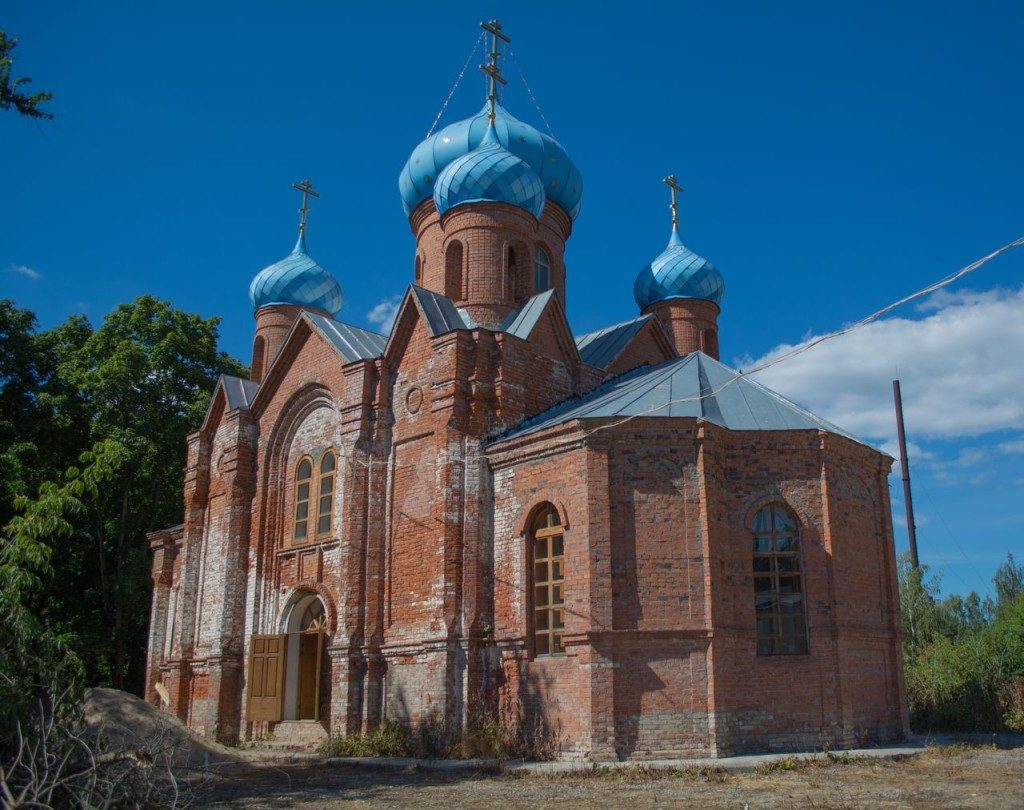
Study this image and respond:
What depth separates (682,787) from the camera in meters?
9.26

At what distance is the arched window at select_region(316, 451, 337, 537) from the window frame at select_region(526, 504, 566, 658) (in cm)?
442

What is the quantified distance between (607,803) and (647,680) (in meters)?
3.41

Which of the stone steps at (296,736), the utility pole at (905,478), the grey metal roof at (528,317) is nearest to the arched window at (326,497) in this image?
the stone steps at (296,736)

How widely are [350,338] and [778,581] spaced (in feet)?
28.3

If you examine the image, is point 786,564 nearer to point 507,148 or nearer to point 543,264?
point 543,264

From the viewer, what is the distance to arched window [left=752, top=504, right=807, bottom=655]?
12.4 metres

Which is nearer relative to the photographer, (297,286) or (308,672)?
(308,672)

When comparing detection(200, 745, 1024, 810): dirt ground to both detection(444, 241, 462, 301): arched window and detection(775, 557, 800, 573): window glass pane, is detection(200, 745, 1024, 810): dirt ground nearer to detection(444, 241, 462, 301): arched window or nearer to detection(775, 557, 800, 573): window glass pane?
detection(775, 557, 800, 573): window glass pane

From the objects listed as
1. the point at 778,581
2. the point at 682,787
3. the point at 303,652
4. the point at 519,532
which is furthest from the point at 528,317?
the point at 682,787

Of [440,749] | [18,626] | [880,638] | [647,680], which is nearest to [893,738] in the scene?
[880,638]

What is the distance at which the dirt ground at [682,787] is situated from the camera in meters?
8.23

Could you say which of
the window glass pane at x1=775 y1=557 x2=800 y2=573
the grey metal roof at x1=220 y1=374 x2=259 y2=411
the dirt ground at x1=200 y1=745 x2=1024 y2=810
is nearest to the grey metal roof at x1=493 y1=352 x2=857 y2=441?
the window glass pane at x1=775 y1=557 x2=800 y2=573

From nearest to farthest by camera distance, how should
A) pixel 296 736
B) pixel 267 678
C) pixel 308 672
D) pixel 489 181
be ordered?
pixel 296 736, pixel 267 678, pixel 308 672, pixel 489 181

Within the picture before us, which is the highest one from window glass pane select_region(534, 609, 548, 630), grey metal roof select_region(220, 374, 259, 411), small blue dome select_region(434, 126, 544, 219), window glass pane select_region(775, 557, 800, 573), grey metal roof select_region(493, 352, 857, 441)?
small blue dome select_region(434, 126, 544, 219)
